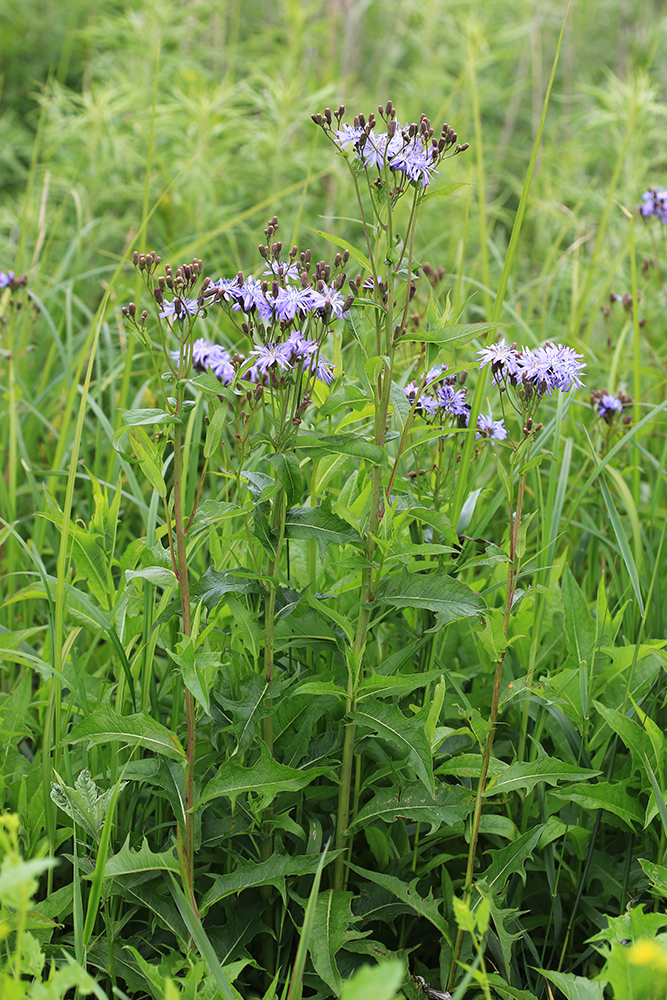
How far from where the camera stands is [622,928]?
129cm

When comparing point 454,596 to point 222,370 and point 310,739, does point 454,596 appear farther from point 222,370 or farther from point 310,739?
point 222,370

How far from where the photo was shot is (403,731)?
1396 millimetres

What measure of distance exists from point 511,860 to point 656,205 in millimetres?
2419

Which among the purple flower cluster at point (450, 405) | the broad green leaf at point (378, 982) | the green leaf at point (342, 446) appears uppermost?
the purple flower cluster at point (450, 405)

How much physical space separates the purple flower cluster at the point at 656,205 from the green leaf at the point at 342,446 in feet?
6.91

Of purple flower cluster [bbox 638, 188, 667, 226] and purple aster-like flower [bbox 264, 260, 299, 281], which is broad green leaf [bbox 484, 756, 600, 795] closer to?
purple aster-like flower [bbox 264, 260, 299, 281]

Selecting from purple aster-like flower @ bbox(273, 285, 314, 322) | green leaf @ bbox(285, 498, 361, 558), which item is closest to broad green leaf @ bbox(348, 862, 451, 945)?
green leaf @ bbox(285, 498, 361, 558)

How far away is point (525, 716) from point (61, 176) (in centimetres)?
433

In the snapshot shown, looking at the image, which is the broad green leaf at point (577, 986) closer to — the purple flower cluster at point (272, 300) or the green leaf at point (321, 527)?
the green leaf at point (321, 527)

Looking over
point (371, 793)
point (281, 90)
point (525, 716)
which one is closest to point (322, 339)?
point (525, 716)

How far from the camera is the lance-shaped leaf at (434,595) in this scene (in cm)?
139

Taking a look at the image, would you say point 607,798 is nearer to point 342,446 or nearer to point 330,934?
point 330,934

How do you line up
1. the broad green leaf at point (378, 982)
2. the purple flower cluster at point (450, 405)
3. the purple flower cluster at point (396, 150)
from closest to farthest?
the broad green leaf at point (378, 982), the purple flower cluster at point (396, 150), the purple flower cluster at point (450, 405)

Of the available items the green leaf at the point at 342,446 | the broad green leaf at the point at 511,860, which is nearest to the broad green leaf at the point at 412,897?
the broad green leaf at the point at 511,860
